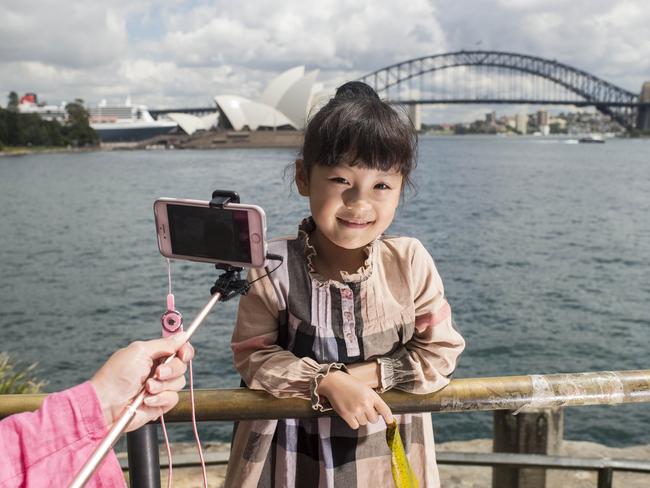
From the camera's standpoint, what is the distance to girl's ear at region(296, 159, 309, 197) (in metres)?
1.19

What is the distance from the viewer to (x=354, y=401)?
3.38 feet

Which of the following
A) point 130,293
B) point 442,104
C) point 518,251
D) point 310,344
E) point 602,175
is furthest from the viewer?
point 442,104

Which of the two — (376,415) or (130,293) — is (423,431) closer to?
(376,415)

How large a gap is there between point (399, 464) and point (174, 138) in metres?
77.0

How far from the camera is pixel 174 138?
75188mm

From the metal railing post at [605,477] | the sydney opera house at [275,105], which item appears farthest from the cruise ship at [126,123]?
the metal railing post at [605,477]

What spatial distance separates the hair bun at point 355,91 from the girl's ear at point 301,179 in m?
0.14

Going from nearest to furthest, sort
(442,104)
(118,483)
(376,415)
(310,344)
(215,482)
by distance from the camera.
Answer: (118,483) < (376,415) < (310,344) < (215,482) < (442,104)

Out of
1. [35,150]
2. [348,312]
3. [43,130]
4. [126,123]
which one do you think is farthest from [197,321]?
[126,123]

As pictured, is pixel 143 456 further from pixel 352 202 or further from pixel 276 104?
pixel 276 104

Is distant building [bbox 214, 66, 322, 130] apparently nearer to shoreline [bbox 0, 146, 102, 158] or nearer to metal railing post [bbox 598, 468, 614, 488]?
shoreline [bbox 0, 146, 102, 158]

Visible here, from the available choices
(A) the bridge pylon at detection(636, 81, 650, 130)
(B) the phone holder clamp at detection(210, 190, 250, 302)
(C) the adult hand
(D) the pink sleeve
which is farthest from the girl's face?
(A) the bridge pylon at detection(636, 81, 650, 130)

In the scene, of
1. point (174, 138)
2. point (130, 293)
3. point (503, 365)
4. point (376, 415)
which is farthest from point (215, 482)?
point (174, 138)

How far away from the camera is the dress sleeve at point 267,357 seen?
1062mm
